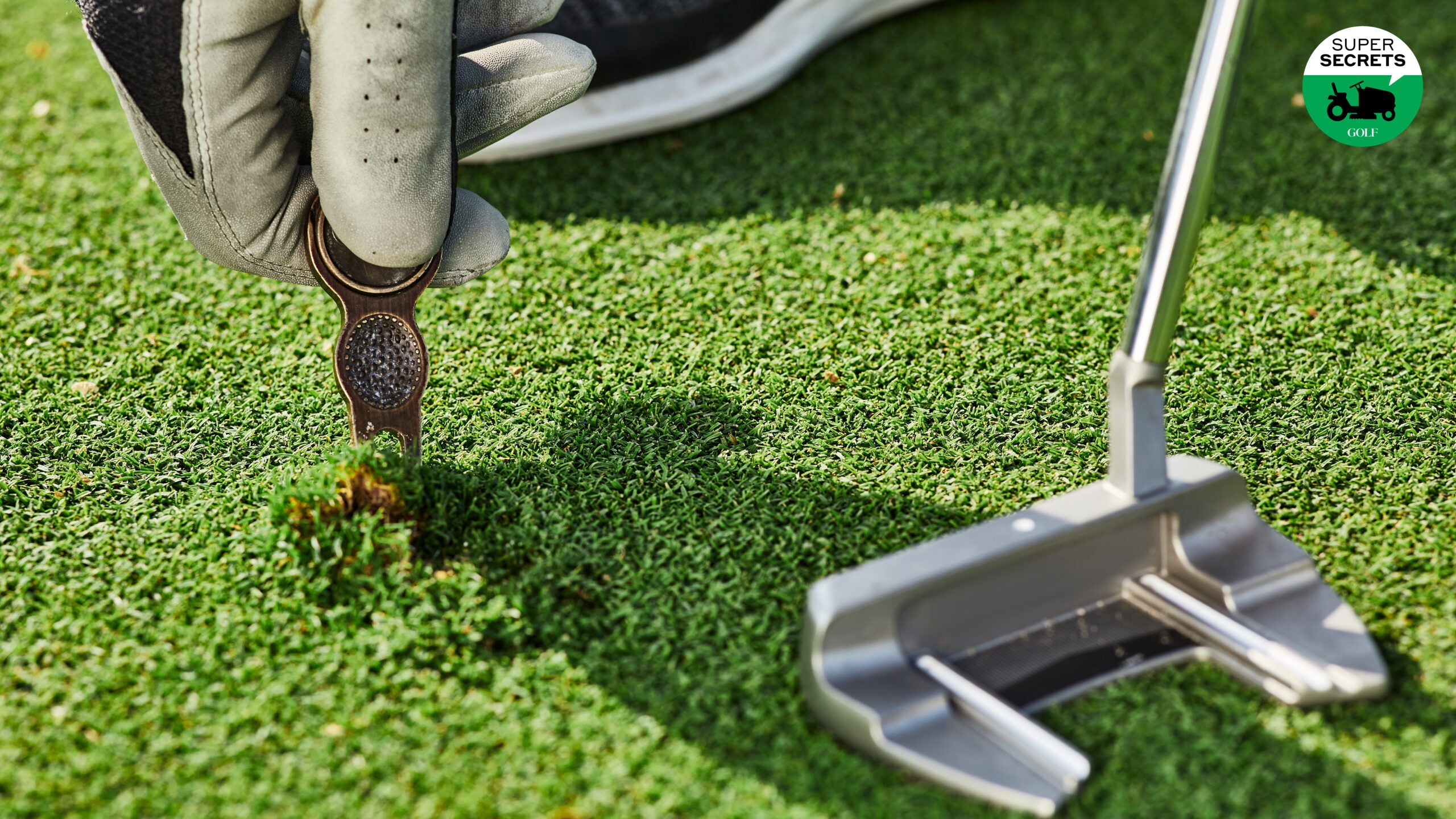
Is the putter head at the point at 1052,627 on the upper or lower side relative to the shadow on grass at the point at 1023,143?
lower

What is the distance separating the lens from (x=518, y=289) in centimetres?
219

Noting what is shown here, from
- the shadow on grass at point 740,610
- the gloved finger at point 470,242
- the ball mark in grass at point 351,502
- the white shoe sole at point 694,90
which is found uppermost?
the white shoe sole at point 694,90

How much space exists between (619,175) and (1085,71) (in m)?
1.23

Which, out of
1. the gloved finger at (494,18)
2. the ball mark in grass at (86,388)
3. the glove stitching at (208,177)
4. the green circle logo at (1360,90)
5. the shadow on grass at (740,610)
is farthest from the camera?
the green circle logo at (1360,90)

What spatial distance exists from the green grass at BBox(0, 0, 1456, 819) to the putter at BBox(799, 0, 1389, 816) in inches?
1.8

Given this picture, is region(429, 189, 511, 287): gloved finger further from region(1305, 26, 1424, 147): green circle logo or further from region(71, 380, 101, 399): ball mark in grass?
region(1305, 26, 1424, 147): green circle logo

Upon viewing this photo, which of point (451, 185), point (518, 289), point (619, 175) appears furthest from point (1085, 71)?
point (451, 185)

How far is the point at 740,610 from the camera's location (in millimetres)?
1512

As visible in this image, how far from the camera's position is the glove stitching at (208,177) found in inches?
54.3

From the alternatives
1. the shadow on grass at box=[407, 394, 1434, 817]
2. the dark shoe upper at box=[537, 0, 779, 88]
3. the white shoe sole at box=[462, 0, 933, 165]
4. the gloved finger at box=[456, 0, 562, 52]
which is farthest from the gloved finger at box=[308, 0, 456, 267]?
the dark shoe upper at box=[537, 0, 779, 88]

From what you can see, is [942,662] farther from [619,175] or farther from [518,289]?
[619,175]

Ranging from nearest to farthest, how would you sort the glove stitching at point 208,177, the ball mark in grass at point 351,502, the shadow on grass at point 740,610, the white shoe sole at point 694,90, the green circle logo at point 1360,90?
the shadow on grass at point 740,610
the glove stitching at point 208,177
the ball mark in grass at point 351,502
the green circle logo at point 1360,90
the white shoe sole at point 694,90

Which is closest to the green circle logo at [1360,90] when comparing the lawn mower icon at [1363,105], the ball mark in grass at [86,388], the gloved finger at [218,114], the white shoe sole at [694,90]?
the lawn mower icon at [1363,105]

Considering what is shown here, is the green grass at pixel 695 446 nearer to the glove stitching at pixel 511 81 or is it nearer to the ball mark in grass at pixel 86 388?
the ball mark in grass at pixel 86 388
